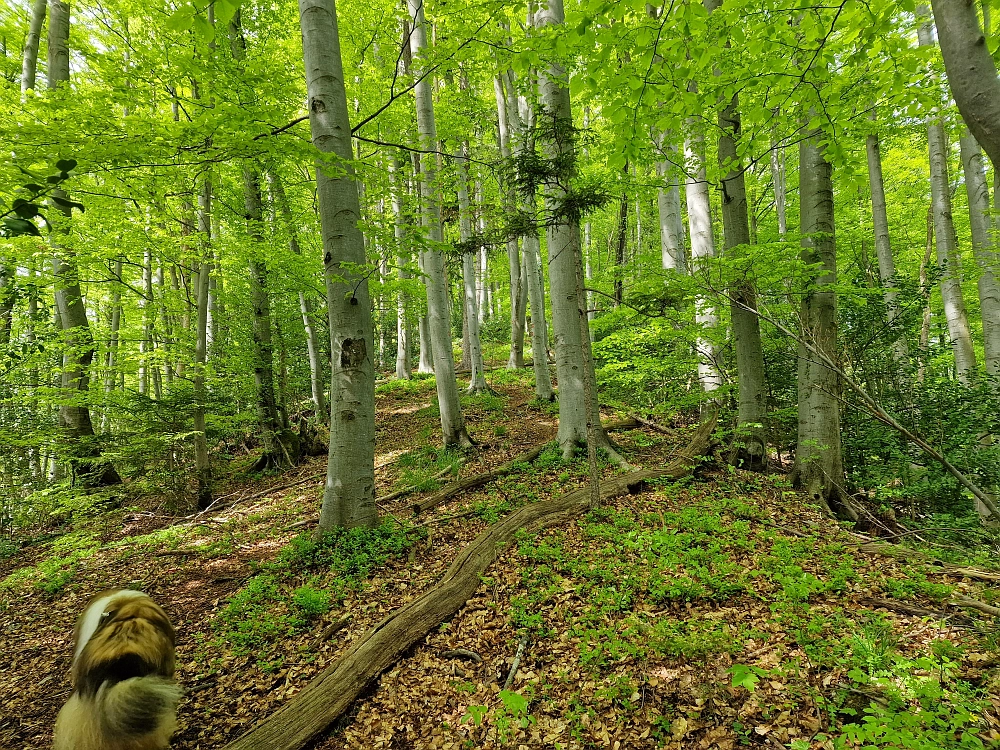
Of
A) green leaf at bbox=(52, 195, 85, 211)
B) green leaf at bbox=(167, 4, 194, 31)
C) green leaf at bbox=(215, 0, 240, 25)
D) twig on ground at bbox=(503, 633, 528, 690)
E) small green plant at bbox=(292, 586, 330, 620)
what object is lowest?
twig on ground at bbox=(503, 633, 528, 690)

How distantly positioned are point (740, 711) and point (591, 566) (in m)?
1.58

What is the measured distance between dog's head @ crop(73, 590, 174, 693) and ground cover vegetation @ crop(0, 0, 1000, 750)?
597 mm

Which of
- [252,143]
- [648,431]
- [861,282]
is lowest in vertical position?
[648,431]

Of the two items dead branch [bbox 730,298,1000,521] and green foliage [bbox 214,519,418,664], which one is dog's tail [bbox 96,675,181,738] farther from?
dead branch [bbox 730,298,1000,521]

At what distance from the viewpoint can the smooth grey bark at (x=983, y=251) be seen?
699 centimetres

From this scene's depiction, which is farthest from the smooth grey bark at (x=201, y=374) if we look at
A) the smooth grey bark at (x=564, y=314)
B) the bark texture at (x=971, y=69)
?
the bark texture at (x=971, y=69)

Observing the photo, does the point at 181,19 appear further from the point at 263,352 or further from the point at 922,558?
the point at 263,352

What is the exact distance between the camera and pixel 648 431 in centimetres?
815

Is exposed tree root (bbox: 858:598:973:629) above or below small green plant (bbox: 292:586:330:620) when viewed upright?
above

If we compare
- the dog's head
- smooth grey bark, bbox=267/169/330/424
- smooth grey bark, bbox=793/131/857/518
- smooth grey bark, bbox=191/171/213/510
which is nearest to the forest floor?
smooth grey bark, bbox=793/131/857/518

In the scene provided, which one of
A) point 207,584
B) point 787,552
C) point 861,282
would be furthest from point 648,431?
point 207,584

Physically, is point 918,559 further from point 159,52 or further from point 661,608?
point 159,52

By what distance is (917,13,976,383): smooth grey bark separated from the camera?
307 inches

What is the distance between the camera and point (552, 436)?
833 cm
